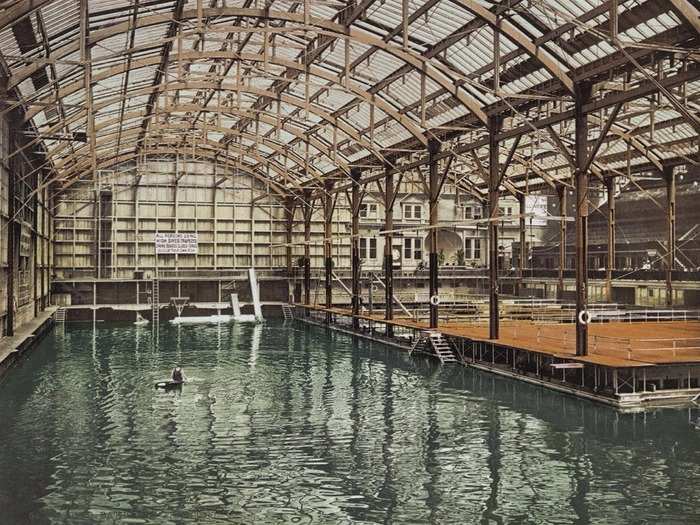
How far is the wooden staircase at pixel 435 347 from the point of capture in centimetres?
3891

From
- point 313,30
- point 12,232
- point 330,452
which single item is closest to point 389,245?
point 313,30

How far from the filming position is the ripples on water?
623 inches

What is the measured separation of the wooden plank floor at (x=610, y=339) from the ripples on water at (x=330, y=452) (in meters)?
2.17

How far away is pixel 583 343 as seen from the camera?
96.4 ft

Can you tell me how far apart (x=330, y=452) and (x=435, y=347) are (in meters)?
19.9

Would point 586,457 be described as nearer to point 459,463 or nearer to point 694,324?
point 459,463

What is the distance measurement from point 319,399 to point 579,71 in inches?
672

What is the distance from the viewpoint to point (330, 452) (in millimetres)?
20438

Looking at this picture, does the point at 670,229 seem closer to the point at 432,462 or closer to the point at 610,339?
the point at 610,339

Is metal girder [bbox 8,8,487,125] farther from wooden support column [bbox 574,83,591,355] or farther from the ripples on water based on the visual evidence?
the ripples on water

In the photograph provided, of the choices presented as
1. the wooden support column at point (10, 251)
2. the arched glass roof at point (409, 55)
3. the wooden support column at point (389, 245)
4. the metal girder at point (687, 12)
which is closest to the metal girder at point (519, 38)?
the arched glass roof at point (409, 55)

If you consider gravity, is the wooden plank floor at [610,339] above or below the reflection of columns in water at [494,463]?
above

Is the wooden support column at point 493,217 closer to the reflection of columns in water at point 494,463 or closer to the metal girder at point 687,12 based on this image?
the reflection of columns in water at point 494,463

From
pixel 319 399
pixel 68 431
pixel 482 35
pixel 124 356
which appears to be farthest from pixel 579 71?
pixel 124 356
